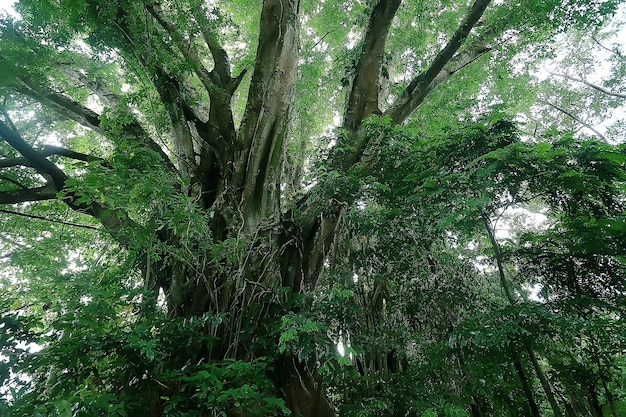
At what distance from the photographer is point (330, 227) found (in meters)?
3.65

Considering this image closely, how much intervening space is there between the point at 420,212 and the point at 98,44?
3.71 m

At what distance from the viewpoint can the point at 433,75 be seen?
417 centimetres

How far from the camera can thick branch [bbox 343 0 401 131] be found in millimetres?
4254

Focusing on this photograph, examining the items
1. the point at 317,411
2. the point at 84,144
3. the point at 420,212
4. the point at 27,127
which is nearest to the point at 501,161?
the point at 420,212

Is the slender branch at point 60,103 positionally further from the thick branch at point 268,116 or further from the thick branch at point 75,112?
the thick branch at point 268,116

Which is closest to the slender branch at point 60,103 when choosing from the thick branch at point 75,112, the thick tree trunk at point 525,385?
the thick branch at point 75,112

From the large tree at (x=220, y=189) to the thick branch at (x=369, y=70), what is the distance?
2 cm

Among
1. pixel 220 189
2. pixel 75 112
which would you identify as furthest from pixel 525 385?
pixel 75 112

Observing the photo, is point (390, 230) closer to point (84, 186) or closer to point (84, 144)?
point (84, 186)

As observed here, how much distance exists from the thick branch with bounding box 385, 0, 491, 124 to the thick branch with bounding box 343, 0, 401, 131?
0.33 metres

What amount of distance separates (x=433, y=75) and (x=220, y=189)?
2.84 metres

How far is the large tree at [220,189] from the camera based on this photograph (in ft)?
7.30

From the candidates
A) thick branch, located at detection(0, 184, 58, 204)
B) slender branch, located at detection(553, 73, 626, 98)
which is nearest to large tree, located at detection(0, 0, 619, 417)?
thick branch, located at detection(0, 184, 58, 204)

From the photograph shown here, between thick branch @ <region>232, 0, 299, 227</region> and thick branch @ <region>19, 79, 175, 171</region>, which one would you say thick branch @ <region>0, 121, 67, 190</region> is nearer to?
thick branch @ <region>19, 79, 175, 171</region>
